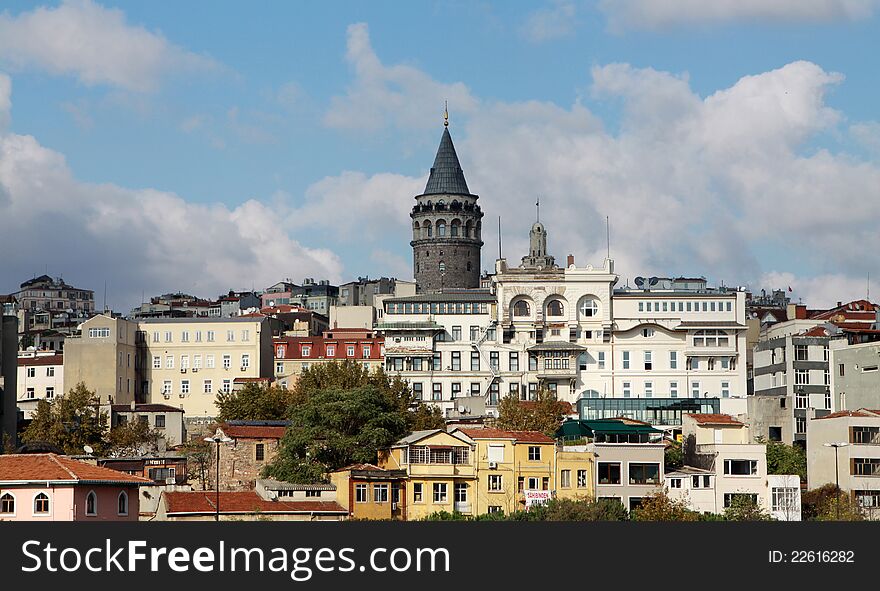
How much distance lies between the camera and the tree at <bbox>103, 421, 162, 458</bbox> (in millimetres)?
102375

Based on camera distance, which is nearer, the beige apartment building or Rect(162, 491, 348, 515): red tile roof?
Rect(162, 491, 348, 515): red tile roof

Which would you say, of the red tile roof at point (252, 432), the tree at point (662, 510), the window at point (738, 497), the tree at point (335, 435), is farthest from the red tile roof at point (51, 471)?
the window at point (738, 497)

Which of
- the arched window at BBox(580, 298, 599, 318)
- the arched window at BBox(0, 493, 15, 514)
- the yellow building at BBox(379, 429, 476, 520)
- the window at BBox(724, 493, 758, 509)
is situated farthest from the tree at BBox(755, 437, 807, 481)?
the arched window at BBox(0, 493, 15, 514)

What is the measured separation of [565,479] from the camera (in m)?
85.0

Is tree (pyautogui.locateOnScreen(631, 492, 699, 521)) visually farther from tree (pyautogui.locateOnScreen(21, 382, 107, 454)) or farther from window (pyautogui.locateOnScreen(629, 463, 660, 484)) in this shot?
tree (pyautogui.locateOnScreen(21, 382, 107, 454))

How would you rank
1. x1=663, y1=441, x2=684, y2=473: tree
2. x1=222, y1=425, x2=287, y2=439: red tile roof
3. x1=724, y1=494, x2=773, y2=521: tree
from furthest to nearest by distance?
x1=222, y1=425, x2=287, y2=439: red tile roof
x1=663, y1=441, x2=684, y2=473: tree
x1=724, y1=494, x2=773, y2=521: tree

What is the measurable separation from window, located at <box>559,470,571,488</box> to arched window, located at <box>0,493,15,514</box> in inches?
1202

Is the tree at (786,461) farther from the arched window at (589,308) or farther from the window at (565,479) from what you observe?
the arched window at (589,308)

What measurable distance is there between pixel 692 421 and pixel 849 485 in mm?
10250

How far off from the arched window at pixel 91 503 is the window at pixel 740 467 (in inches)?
1381

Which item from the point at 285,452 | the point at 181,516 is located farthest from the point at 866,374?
the point at 181,516

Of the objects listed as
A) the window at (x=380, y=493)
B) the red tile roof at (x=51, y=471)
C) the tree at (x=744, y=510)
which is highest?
the red tile roof at (x=51, y=471)

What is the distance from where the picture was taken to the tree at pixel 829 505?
8169 centimetres

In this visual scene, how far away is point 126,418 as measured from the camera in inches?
4464
